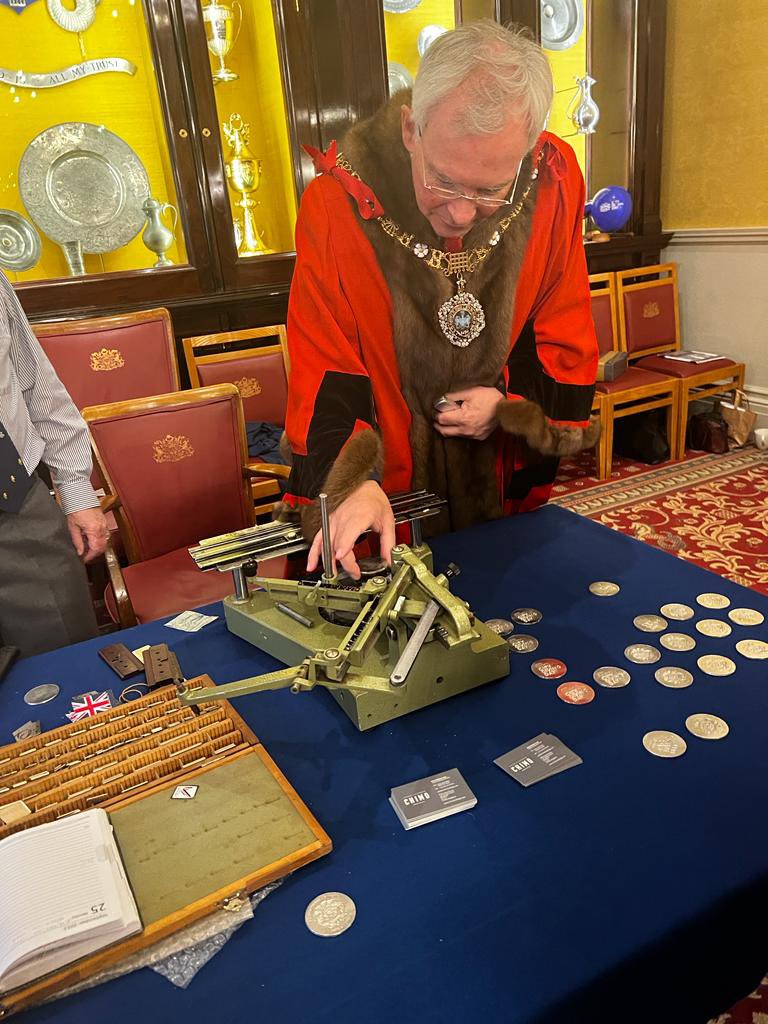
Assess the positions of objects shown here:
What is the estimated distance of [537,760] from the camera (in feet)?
3.16

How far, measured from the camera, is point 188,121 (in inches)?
138

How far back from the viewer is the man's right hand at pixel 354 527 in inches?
49.8

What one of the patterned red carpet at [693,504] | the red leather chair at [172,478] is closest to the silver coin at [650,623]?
the red leather chair at [172,478]

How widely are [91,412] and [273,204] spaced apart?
2.27 metres

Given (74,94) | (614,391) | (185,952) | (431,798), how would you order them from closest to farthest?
(185,952), (431,798), (74,94), (614,391)

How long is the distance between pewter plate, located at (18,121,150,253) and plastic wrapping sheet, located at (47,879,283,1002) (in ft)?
11.7

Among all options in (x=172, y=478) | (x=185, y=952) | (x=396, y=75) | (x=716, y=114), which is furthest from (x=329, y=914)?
(x=716, y=114)

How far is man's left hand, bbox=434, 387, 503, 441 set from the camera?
5.15ft

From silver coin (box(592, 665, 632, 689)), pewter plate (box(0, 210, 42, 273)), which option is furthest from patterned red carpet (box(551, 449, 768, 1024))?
pewter plate (box(0, 210, 42, 273))

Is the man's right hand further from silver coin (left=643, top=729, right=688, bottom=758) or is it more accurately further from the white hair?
the white hair

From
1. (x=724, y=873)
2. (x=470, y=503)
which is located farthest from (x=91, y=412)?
(x=724, y=873)

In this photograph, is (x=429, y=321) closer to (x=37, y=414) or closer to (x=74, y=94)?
(x=37, y=414)

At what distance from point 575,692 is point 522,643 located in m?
0.15

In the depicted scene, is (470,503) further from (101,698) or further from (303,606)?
(101,698)
